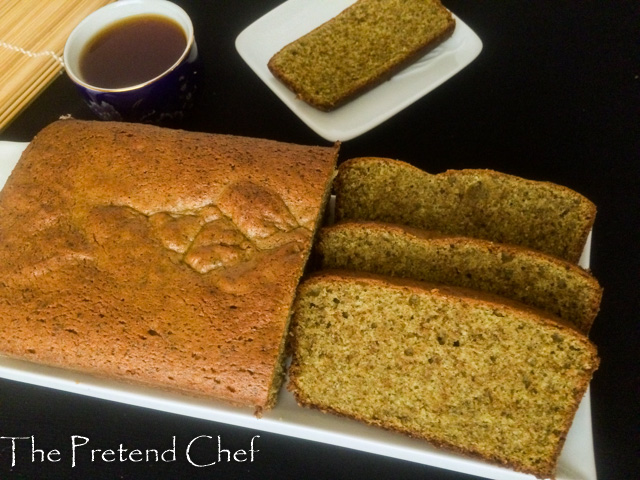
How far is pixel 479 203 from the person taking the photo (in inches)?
61.4

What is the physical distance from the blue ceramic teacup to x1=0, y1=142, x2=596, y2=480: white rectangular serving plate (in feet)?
2.80

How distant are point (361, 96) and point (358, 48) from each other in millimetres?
204

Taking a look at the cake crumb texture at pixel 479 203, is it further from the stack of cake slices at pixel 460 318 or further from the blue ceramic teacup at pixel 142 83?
the blue ceramic teacup at pixel 142 83

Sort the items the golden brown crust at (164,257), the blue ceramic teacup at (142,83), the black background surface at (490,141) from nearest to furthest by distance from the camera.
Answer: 1. the golden brown crust at (164,257)
2. the black background surface at (490,141)
3. the blue ceramic teacup at (142,83)

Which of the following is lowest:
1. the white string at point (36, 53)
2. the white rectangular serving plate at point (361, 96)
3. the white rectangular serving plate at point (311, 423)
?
the white rectangular serving plate at point (311, 423)

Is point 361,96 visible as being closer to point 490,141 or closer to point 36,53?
point 490,141

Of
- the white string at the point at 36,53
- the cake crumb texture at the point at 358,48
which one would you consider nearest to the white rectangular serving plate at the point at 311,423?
the cake crumb texture at the point at 358,48

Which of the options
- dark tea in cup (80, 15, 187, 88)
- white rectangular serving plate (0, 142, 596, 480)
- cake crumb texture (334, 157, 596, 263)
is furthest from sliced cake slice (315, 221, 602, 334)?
dark tea in cup (80, 15, 187, 88)

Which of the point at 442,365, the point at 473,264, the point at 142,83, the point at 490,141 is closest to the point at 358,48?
the point at 490,141

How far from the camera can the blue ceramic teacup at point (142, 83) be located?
5.46 ft

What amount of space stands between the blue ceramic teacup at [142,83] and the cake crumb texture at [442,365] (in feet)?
2.75

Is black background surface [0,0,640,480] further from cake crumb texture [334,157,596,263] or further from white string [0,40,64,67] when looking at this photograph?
cake crumb texture [334,157,596,263]

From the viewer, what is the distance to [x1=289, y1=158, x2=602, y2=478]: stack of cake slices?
4.34 feet

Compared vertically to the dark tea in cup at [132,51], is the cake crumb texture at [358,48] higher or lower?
lower
